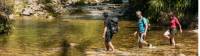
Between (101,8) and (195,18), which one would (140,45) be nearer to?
(195,18)

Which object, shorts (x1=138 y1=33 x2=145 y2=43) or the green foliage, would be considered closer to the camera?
shorts (x1=138 y1=33 x2=145 y2=43)

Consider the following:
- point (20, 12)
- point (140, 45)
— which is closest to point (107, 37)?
point (140, 45)

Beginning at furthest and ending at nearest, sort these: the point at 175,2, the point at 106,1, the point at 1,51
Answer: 1. the point at 106,1
2. the point at 175,2
3. the point at 1,51

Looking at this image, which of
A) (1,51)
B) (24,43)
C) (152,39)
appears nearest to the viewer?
(1,51)

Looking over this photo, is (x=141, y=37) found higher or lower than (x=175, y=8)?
higher

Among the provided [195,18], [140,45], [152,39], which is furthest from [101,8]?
[140,45]

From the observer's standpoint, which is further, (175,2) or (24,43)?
(175,2)

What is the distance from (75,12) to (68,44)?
3946cm

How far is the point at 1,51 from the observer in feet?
62.6

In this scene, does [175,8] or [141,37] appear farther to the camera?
[175,8]

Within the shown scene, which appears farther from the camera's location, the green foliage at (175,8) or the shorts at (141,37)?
the green foliage at (175,8)

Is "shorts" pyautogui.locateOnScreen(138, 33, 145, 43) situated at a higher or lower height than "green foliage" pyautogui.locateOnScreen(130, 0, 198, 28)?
higher

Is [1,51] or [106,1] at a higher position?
[1,51]

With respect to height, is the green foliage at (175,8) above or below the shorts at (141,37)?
below
